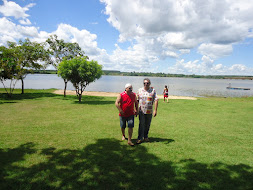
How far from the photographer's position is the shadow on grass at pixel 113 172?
3.51 m

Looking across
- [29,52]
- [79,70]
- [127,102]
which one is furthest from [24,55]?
[127,102]

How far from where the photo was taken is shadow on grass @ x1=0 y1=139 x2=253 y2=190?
3508 millimetres

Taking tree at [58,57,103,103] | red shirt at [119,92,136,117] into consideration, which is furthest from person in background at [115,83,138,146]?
tree at [58,57,103,103]

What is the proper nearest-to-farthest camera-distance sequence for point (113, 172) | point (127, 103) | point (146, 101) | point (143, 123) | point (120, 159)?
point (113, 172), point (120, 159), point (127, 103), point (146, 101), point (143, 123)

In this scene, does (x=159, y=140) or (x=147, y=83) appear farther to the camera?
(x=159, y=140)

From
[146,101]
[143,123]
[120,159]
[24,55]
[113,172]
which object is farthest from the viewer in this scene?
[24,55]

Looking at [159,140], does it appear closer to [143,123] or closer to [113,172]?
[143,123]

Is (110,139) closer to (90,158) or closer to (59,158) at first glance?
(90,158)

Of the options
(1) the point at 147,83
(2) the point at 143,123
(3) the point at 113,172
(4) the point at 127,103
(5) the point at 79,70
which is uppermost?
(5) the point at 79,70

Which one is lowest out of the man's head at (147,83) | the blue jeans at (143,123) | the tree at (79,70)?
the blue jeans at (143,123)

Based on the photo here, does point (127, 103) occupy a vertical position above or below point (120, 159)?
above

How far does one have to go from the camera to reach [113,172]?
396cm

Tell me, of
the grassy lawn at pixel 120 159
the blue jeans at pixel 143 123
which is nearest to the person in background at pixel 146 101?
the blue jeans at pixel 143 123

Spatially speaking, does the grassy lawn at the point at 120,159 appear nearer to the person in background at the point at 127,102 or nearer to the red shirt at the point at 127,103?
the person in background at the point at 127,102
